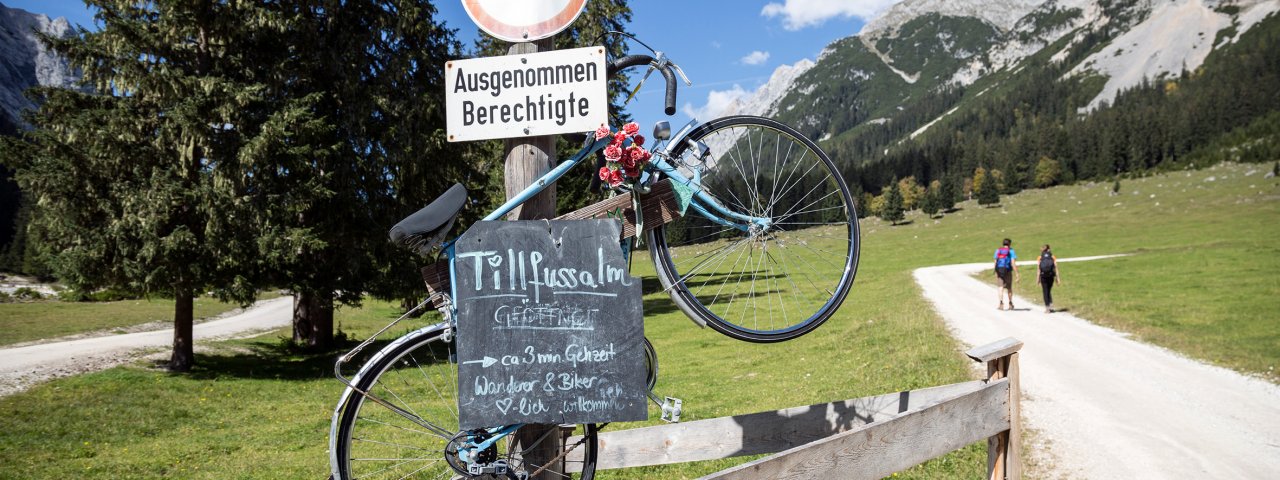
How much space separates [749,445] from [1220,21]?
259 m

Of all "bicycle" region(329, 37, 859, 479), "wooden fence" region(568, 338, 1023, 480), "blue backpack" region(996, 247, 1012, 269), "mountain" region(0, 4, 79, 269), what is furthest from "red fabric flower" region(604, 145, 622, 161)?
"mountain" region(0, 4, 79, 269)

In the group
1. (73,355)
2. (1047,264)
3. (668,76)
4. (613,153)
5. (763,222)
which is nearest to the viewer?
(613,153)

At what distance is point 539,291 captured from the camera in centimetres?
285

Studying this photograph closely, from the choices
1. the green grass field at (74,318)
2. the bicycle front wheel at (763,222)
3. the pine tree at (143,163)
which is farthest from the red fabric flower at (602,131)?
the green grass field at (74,318)

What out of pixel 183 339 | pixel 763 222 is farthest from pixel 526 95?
pixel 183 339

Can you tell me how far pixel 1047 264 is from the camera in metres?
18.9

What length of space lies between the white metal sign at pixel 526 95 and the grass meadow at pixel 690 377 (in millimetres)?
855

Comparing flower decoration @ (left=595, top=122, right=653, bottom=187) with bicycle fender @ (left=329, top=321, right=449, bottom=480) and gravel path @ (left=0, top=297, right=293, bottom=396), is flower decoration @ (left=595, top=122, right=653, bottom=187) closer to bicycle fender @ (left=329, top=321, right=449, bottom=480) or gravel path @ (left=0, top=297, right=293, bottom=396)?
bicycle fender @ (left=329, top=321, right=449, bottom=480)

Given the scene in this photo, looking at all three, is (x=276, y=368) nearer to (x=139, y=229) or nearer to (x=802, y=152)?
(x=139, y=229)

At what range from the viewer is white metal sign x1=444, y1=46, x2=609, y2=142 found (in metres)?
3.05

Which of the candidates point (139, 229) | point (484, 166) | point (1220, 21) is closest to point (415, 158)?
point (139, 229)

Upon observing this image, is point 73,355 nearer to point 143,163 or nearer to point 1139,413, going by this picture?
point 143,163

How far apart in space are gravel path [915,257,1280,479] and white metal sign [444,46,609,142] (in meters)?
5.78

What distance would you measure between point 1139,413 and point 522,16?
867 cm
